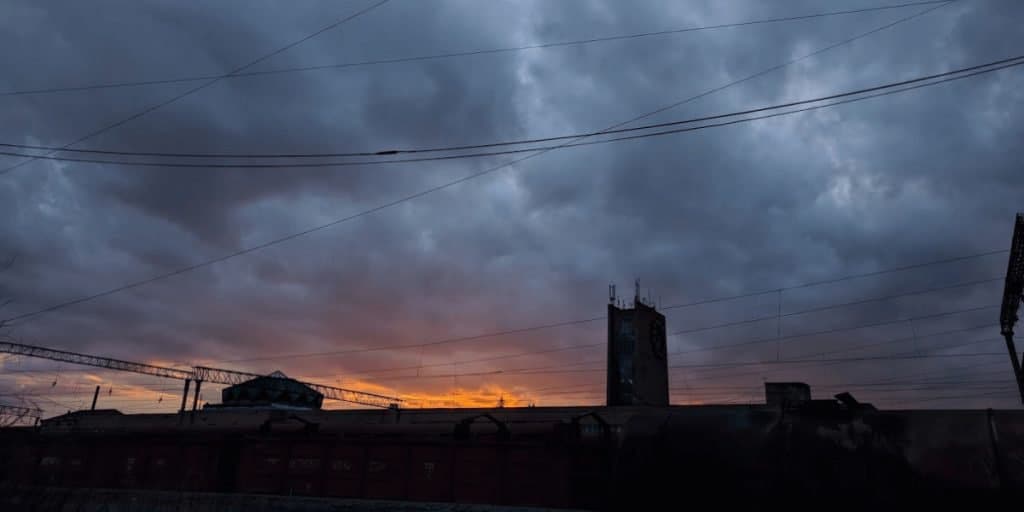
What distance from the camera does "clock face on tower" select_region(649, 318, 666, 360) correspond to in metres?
52.1

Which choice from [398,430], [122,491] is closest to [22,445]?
[122,491]

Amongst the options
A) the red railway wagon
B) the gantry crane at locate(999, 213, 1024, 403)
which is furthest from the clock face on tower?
the red railway wagon

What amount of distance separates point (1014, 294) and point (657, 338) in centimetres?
2911

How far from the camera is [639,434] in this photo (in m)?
8.29

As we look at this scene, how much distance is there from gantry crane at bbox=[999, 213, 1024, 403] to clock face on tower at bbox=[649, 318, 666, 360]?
25618mm

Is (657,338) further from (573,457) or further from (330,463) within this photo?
(573,457)

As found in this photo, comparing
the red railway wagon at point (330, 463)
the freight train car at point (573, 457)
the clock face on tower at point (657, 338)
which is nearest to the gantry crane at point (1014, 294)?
the freight train car at point (573, 457)

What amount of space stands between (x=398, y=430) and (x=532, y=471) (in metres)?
5.08

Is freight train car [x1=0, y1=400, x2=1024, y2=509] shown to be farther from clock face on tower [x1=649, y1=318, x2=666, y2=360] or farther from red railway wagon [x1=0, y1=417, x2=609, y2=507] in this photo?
clock face on tower [x1=649, y1=318, x2=666, y2=360]

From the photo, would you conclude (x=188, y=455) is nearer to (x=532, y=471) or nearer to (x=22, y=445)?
(x=22, y=445)

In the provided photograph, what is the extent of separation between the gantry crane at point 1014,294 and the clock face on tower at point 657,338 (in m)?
25.6

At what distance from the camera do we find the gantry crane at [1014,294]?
2306cm

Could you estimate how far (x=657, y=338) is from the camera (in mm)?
52875

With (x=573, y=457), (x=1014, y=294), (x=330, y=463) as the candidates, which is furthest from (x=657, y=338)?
(x=573, y=457)
